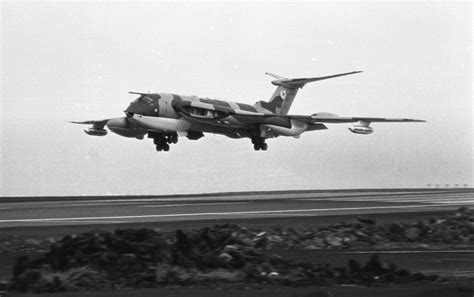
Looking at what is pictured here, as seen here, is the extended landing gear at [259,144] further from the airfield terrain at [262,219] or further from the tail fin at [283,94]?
the airfield terrain at [262,219]

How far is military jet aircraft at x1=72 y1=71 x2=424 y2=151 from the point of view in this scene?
175ft

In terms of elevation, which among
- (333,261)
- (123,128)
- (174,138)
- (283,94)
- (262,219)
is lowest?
(333,261)

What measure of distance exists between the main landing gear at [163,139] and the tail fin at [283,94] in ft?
29.9

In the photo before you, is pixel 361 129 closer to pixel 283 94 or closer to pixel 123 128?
pixel 283 94

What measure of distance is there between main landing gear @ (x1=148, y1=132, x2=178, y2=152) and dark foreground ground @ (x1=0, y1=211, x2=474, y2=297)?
2813 cm

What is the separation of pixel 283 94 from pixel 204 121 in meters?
9.54

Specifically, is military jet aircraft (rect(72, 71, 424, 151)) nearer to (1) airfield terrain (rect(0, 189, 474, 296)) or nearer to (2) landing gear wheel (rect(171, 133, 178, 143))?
(2) landing gear wheel (rect(171, 133, 178, 143))

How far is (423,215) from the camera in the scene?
91.4 feet

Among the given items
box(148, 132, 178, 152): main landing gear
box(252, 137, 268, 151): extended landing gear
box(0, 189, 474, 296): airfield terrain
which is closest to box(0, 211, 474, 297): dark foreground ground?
box(0, 189, 474, 296): airfield terrain

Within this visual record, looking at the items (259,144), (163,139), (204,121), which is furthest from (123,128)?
(259,144)

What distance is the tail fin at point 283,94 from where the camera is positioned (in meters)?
62.6

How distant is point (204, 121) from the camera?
5578cm

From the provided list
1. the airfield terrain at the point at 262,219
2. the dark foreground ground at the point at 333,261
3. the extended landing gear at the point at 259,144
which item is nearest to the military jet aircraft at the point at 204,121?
the extended landing gear at the point at 259,144

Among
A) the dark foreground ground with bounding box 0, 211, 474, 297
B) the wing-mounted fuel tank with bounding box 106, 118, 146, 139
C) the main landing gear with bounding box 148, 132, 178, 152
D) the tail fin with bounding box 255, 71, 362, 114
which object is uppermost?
the tail fin with bounding box 255, 71, 362, 114
